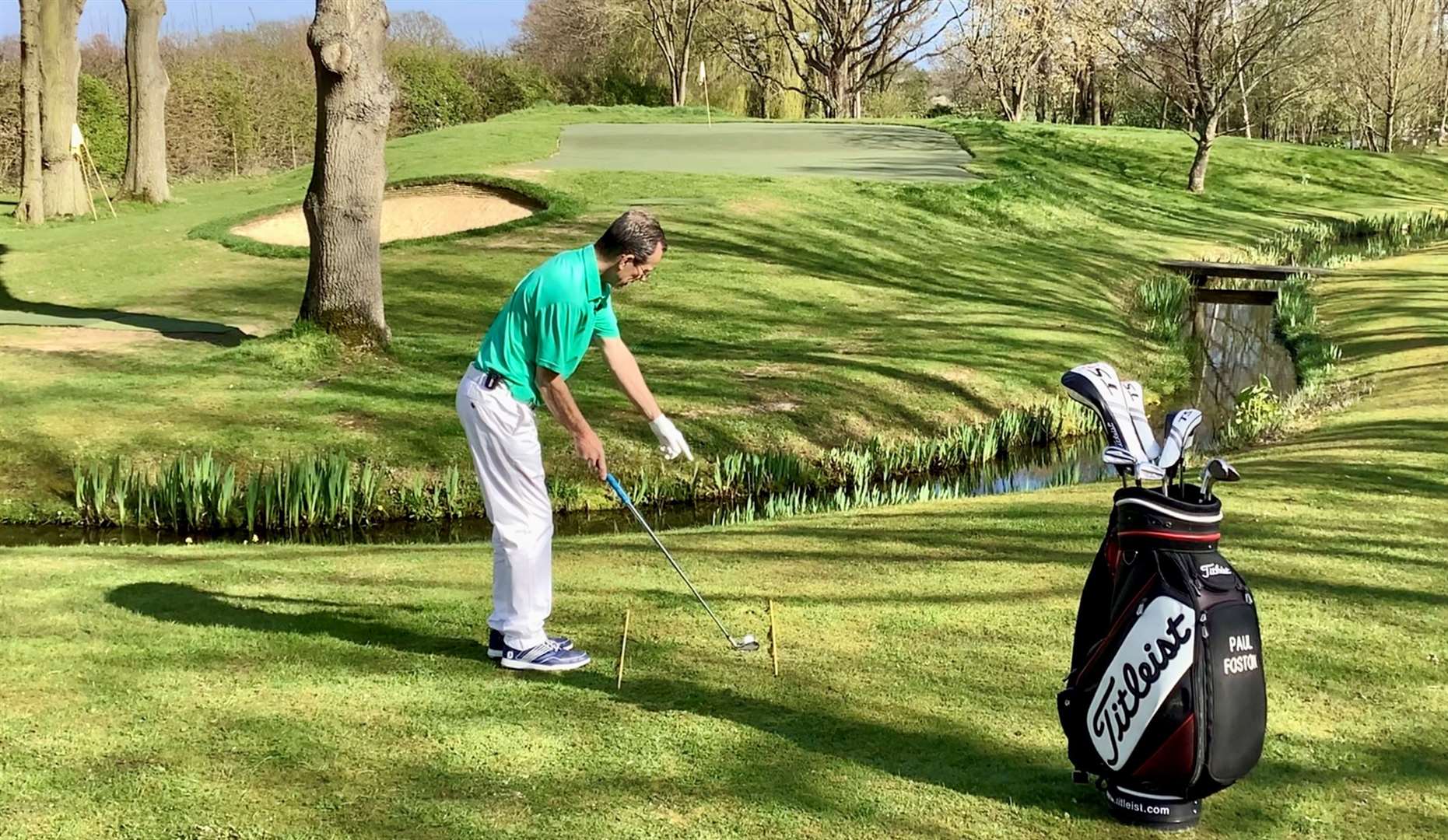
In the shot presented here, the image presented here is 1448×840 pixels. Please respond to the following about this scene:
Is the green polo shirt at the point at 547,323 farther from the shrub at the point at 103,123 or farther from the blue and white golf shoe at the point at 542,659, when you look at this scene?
the shrub at the point at 103,123

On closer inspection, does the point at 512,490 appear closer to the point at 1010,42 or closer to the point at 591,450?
the point at 591,450

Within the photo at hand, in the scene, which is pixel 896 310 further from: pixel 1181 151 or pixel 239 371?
pixel 1181 151

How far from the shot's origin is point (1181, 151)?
125ft

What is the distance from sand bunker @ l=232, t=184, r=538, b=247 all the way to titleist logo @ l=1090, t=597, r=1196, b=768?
17763 millimetres

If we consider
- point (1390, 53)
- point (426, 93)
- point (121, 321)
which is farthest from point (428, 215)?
point (1390, 53)

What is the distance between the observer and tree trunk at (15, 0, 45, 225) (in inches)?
896

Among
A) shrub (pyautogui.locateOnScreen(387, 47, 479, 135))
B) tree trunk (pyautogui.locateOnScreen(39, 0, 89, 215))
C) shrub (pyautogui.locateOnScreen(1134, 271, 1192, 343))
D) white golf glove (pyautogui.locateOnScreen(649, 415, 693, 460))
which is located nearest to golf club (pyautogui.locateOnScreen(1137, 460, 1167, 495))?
white golf glove (pyautogui.locateOnScreen(649, 415, 693, 460))

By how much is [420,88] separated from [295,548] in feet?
126

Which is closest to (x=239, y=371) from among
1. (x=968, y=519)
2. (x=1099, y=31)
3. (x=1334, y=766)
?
(x=968, y=519)

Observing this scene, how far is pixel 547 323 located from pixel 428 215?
57.7ft

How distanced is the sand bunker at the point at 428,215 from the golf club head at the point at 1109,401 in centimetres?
1753

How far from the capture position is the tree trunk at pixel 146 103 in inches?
977

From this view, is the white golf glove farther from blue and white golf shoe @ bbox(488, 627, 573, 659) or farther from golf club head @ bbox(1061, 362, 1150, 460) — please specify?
golf club head @ bbox(1061, 362, 1150, 460)

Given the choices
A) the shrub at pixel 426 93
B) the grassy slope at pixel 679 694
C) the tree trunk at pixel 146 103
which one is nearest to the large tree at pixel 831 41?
the shrub at pixel 426 93
